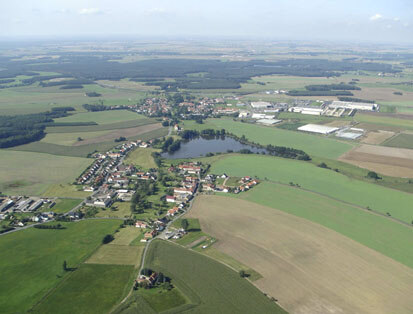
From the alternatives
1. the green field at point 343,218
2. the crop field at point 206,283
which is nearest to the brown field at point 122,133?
Answer: the green field at point 343,218

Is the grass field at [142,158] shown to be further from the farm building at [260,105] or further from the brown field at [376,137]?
the farm building at [260,105]

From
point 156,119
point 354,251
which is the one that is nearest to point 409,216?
point 354,251

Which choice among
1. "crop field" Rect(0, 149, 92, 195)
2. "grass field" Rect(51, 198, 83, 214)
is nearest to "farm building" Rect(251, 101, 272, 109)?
"crop field" Rect(0, 149, 92, 195)


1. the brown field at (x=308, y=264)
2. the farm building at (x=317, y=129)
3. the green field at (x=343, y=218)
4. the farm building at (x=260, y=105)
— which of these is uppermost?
the farm building at (x=260, y=105)

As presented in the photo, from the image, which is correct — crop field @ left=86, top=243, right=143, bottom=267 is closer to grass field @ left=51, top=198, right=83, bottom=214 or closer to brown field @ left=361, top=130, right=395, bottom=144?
grass field @ left=51, top=198, right=83, bottom=214

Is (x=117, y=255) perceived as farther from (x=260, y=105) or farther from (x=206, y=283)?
(x=260, y=105)

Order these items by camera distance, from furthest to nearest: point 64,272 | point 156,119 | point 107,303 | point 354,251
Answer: point 156,119
point 354,251
point 64,272
point 107,303

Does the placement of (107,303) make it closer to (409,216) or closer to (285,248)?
(285,248)

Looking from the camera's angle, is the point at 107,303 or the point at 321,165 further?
the point at 321,165
